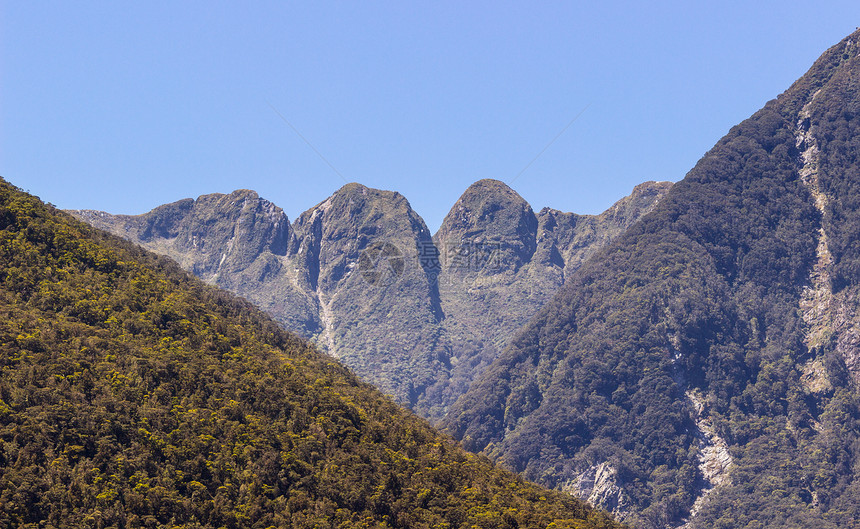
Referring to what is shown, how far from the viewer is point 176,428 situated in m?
78.8

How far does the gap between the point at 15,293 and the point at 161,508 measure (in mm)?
38625

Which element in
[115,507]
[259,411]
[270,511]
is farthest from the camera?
[259,411]

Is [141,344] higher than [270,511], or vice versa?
[141,344]

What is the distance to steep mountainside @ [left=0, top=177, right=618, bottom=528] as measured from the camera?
2724 inches

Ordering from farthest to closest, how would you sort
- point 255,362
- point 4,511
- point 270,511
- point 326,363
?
point 326,363
point 255,362
point 270,511
point 4,511

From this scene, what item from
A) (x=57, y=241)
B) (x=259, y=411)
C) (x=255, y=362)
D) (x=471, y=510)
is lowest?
(x=471, y=510)

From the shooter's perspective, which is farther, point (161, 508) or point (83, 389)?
point (83, 389)

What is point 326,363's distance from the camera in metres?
120

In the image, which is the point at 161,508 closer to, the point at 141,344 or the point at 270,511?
the point at 270,511

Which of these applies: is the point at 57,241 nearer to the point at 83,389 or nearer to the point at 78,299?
the point at 78,299

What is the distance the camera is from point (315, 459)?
83.6 m

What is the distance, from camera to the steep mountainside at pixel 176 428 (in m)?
69.2

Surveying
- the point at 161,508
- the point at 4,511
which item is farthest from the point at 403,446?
the point at 4,511

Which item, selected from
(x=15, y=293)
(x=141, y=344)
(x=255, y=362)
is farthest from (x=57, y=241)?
(x=255, y=362)
